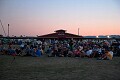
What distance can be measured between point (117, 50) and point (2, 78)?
14.5 metres

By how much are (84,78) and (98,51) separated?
34.1 feet

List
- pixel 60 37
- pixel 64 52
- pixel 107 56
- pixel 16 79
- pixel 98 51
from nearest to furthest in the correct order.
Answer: pixel 16 79
pixel 107 56
pixel 98 51
pixel 64 52
pixel 60 37

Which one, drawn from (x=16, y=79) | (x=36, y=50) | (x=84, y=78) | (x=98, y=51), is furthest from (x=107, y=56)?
(x=16, y=79)

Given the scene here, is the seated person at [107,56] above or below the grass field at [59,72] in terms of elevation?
above

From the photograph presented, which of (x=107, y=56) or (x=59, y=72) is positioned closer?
(x=59, y=72)

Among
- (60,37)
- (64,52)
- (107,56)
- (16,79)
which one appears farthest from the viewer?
(60,37)

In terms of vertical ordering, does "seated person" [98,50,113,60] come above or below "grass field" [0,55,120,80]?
above

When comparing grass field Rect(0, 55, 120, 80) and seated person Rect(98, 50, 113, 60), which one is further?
seated person Rect(98, 50, 113, 60)

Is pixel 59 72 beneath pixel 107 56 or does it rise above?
beneath

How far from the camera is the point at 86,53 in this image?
64.8 ft

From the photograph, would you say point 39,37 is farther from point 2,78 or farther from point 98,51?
point 2,78

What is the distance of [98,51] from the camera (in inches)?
752

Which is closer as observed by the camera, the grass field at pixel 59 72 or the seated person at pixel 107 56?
the grass field at pixel 59 72

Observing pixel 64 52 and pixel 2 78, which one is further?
pixel 64 52
